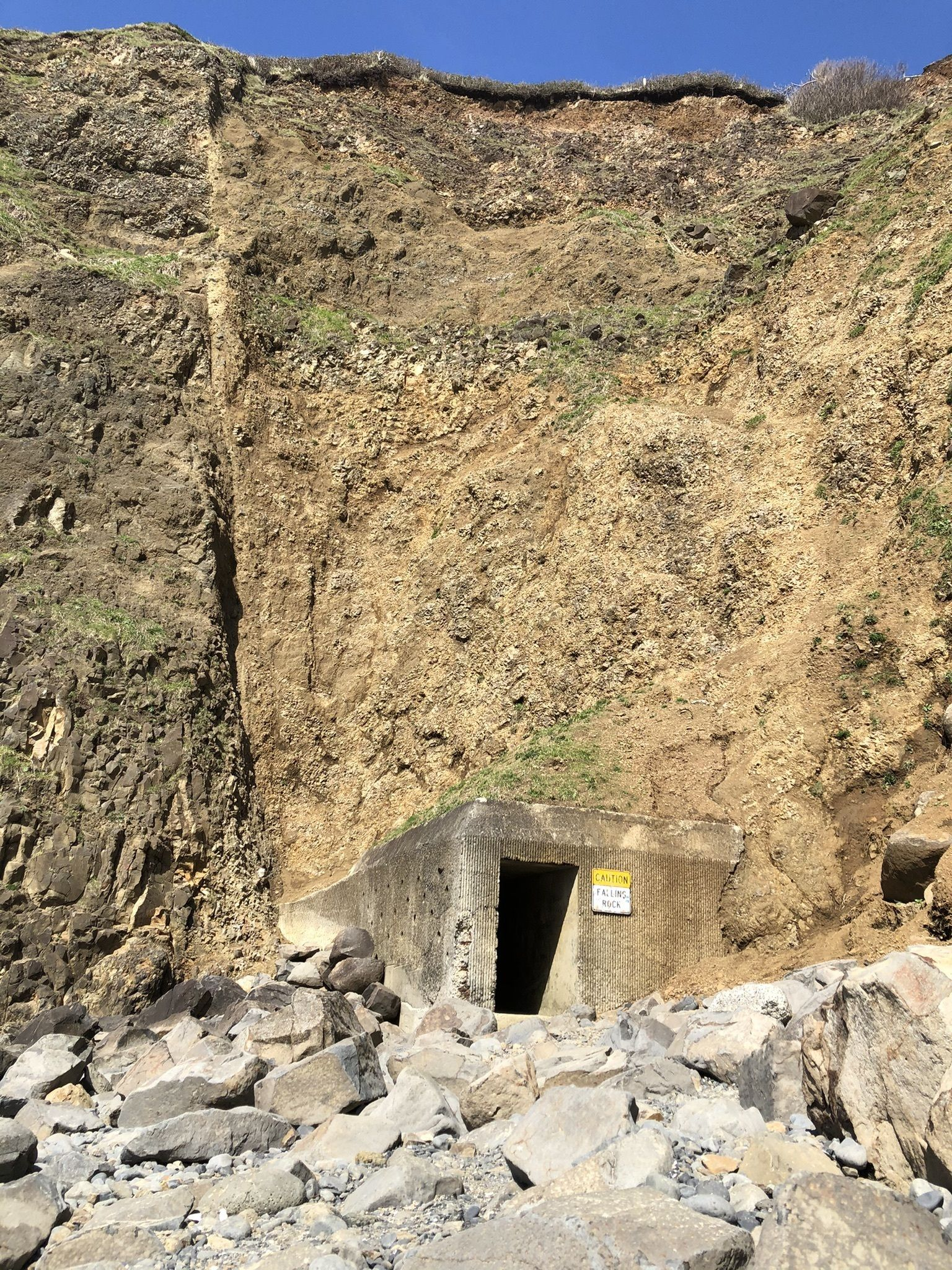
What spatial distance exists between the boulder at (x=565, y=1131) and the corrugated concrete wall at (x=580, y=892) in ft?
18.6

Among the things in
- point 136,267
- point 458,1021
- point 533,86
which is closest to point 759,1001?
point 458,1021

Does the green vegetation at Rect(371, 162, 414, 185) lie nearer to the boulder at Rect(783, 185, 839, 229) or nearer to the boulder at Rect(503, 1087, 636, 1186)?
the boulder at Rect(783, 185, 839, 229)

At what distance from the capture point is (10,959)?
43.4 feet

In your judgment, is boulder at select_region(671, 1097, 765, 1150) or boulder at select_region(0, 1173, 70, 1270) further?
boulder at select_region(671, 1097, 765, 1150)

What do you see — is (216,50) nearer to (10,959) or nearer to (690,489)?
(690,489)

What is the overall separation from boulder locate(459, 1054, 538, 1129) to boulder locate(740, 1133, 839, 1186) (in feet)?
6.04

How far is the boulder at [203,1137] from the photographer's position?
6.00m

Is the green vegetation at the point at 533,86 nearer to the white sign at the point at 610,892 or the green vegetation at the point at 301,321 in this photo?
the green vegetation at the point at 301,321

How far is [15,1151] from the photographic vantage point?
19.2 ft

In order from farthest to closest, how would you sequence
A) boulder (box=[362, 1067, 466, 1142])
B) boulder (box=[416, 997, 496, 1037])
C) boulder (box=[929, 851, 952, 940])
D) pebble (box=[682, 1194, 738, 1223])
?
boulder (box=[416, 997, 496, 1037]) → boulder (box=[929, 851, 952, 940]) → boulder (box=[362, 1067, 466, 1142]) → pebble (box=[682, 1194, 738, 1223])

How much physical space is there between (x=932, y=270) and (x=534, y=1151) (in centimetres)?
1496

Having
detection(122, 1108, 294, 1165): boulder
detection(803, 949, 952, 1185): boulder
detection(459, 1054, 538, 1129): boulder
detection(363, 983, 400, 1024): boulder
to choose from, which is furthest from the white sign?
detection(803, 949, 952, 1185): boulder

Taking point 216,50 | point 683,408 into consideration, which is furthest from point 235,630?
point 216,50

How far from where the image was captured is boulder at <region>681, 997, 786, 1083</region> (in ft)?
22.0
